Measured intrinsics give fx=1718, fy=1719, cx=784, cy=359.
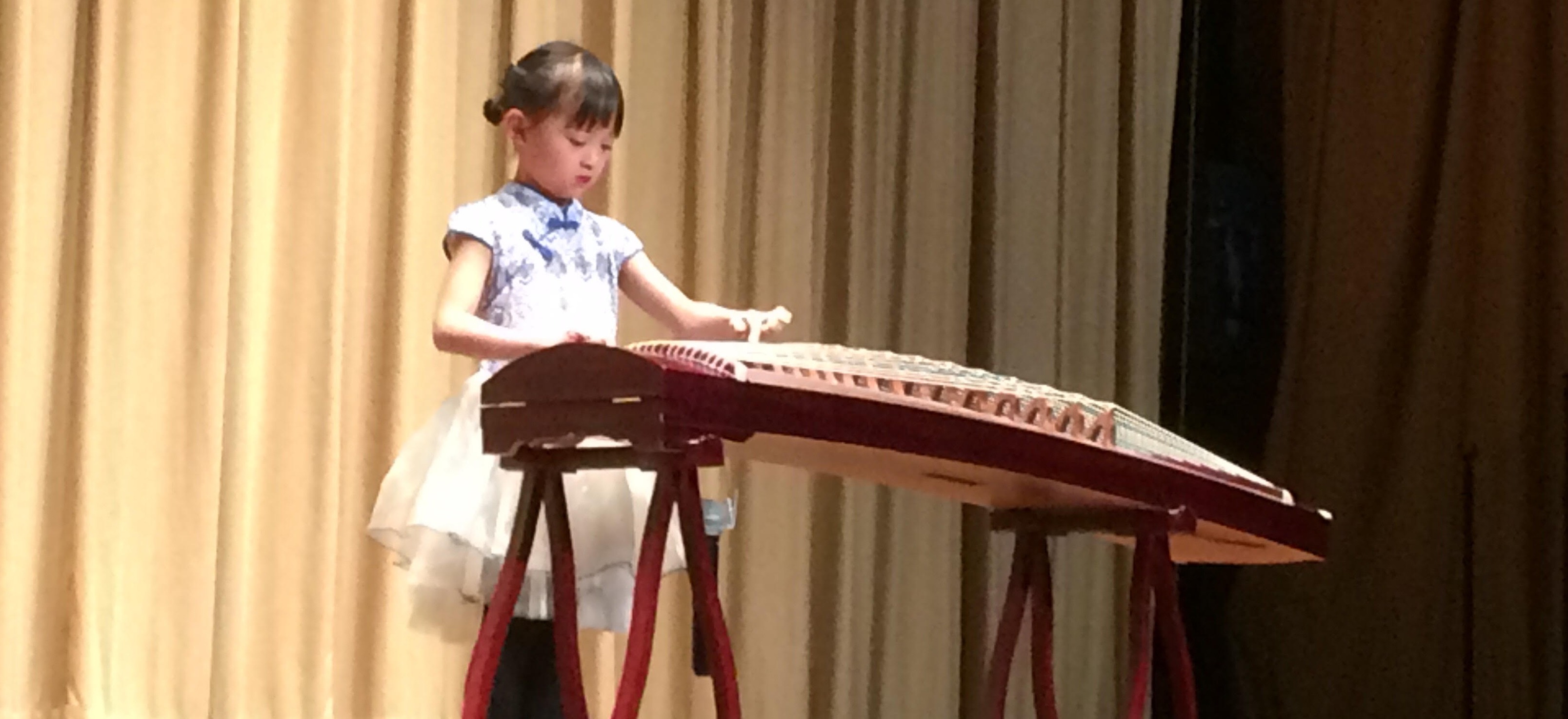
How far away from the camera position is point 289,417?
2.35 metres

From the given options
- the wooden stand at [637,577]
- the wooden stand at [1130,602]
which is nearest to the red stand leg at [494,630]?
the wooden stand at [637,577]

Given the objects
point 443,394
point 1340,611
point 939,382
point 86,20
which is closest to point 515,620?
point 939,382

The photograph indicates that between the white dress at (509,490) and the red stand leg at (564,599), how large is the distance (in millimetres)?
169

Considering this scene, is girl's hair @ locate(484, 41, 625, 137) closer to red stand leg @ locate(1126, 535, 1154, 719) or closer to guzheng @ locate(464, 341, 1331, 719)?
guzheng @ locate(464, 341, 1331, 719)

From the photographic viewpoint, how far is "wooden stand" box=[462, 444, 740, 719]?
1333mm

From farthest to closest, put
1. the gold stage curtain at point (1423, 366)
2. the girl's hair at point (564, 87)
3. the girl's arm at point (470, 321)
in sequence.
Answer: the gold stage curtain at point (1423, 366), the girl's hair at point (564, 87), the girl's arm at point (470, 321)

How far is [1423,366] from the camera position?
304 cm

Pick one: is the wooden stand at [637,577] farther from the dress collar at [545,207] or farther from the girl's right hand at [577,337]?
the dress collar at [545,207]

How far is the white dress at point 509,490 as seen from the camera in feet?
5.39

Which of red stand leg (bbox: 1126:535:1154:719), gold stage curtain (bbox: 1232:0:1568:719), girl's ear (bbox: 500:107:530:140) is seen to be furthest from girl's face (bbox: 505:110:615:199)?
gold stage curtain (bbox: 1232:0:1568:719)

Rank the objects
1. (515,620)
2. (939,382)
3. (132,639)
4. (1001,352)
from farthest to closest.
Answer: (1001,352) < (132,639) < (515,620) < (939,382)

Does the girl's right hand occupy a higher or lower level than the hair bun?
lower

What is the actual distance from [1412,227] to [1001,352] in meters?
0.77

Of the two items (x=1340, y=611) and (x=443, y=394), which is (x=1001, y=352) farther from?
(x=443, y=394)
